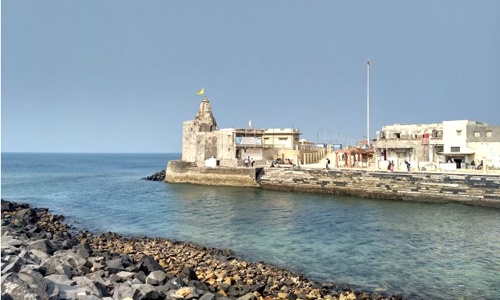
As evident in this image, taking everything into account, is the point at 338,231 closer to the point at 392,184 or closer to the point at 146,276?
the point at 146,276

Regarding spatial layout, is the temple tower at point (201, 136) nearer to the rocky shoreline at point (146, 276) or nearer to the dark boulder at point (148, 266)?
the rocky shoreline at point (146, 276)

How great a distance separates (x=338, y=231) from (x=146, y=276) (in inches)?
549

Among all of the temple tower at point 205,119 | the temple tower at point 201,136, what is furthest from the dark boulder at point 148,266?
the temple tower at point 205,119

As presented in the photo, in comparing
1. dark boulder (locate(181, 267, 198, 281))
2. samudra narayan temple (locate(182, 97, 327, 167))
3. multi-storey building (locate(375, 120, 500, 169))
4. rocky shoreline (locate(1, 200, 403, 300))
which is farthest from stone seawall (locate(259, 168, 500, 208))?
dark boulder (locate(181, 267, 198, 281))

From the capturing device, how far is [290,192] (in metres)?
41.8

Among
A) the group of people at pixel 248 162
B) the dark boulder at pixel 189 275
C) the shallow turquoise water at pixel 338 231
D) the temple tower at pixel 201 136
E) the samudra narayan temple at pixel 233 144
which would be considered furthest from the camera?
the temple tower at pixel 201 136

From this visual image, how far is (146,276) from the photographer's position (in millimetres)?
12125

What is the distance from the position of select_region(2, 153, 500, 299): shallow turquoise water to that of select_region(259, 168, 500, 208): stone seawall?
1.49 meters

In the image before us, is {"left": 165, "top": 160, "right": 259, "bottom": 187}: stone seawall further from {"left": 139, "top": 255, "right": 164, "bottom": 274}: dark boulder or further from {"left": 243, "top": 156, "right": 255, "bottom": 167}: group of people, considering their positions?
{"left": 139, "top": 255, "right": 164, "bottom": 274}: dark boulder

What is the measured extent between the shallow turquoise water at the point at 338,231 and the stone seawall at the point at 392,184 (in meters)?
1.49

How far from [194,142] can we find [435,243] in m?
40.6

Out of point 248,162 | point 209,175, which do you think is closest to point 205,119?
point 209,175

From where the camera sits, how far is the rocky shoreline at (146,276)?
9773 mm

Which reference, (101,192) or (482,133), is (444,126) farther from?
(101,192)
